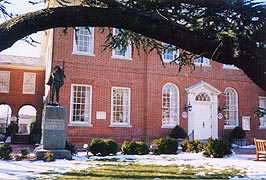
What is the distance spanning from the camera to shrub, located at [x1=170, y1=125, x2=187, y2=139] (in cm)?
1784

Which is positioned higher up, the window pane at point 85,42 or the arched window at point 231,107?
the window pane at point 85,42

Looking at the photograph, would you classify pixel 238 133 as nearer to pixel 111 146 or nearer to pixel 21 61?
pixel 111 146

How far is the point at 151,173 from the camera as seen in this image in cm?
848

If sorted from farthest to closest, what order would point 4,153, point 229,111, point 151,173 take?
point 229,111, point 4,153, point 151,173

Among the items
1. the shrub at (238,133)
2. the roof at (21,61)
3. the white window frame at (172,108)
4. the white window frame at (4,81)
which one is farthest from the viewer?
the roof at (21,61)

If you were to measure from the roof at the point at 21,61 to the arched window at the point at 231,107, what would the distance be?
13.9 m

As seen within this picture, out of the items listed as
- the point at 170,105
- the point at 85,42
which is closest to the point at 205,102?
the point at 170,105

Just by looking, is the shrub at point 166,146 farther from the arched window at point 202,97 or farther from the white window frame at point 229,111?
the white window frame at point 229,111

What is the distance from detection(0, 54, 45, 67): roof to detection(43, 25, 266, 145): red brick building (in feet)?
18.3

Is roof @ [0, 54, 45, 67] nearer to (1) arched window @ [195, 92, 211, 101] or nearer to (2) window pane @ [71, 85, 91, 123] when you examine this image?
(2) window pane @ [71, 85, 91, 123]

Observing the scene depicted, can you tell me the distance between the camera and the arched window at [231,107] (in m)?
20.2

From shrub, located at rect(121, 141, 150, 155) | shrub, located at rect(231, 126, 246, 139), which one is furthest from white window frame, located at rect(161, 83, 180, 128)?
shrub, located at rect(121, 141, 150, 155)

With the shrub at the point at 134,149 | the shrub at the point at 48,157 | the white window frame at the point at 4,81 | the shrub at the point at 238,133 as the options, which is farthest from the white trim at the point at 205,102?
the white window frame at the point at 4,81

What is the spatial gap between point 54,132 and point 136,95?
7377 mm
